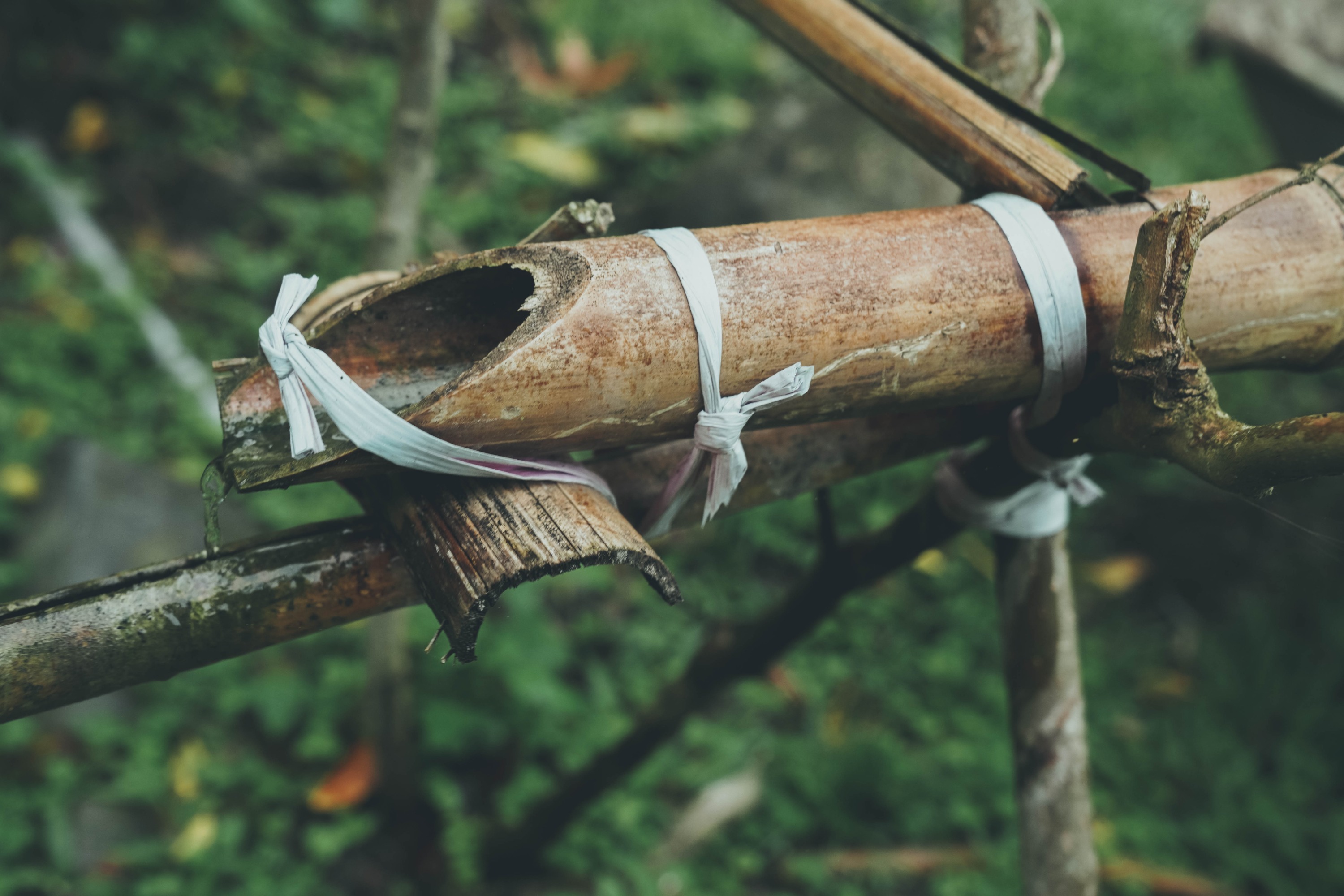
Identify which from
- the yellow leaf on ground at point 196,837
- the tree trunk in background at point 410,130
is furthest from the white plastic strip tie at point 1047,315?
the yellow leaf on ground at point 196,837

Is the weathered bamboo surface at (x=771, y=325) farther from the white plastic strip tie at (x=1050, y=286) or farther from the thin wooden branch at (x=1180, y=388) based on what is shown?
the thin wooden branch at (x=1180, y=388)

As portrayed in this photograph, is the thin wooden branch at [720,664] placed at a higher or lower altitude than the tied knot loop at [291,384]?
lower

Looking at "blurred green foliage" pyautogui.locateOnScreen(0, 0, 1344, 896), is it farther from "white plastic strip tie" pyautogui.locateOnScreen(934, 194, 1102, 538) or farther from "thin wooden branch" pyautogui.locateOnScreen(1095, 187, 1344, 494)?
"thin wooden branch" pyautogui.locateOnScreen(1095, 187, 1344, 494)

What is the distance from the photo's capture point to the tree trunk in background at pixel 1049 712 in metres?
1.60

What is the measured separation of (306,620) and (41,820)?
237 cm

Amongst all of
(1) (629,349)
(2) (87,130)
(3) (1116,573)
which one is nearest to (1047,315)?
(1) (629,349)

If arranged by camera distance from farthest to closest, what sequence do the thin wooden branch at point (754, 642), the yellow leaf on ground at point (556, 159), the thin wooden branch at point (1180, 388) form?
the yellow leaf on ground at point (556, 159)
the thin wooden branch at point (754, 642)
the thin wooden branch at point (1180, 388)

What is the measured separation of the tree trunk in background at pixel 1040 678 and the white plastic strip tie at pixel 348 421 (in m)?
0.97

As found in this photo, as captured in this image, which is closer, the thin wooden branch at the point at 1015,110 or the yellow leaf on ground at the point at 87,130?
the thin wooden branch at the point at 1015,110

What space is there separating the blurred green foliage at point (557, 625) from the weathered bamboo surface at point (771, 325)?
2050 millimetres

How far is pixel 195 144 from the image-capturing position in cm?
482

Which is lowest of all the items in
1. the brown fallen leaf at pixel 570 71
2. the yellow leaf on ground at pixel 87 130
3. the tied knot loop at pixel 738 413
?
the tied knot loop at pixel 738 413

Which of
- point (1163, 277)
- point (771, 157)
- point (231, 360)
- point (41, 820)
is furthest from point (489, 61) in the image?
point (1163, 277)

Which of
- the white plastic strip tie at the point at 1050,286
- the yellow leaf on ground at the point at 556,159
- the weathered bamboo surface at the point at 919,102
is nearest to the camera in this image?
the white plastic strip tie at the point at 1050,286
